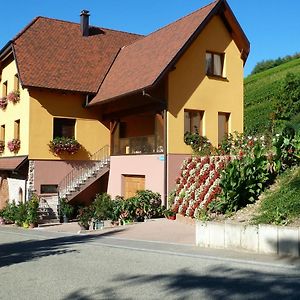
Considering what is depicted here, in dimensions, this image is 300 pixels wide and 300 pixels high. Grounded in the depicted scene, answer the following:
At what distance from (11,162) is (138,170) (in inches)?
272

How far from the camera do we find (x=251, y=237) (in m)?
10.0

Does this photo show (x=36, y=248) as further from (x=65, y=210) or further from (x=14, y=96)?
(x=14, y=96)

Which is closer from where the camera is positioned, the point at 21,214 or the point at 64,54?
the point at 21,214

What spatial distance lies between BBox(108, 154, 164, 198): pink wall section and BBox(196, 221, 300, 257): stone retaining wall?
8019 mm

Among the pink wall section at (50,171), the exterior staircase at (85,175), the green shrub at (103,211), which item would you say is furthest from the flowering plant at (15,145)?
the green shrub at (103,211)

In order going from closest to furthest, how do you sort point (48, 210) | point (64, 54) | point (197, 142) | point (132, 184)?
point (197, 142), point (132, 184), point (48, 210), point (64, 54)

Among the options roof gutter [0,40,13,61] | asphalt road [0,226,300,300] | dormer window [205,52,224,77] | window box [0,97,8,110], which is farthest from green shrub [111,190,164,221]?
window box [0,97,8,110]

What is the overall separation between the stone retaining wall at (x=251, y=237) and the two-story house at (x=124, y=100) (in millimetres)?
7877

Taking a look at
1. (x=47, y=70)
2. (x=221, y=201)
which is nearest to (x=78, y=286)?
(x=221, y=201)

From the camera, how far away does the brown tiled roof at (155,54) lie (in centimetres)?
1973

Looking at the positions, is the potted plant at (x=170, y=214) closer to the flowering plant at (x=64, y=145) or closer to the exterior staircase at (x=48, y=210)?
the exterior staircase at (x=48, y=210)

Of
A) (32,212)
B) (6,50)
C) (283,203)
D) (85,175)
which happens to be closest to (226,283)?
(283,203)

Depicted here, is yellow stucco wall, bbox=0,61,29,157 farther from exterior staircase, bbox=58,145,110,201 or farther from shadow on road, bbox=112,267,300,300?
shadow on road, bbox=112,267,300,300

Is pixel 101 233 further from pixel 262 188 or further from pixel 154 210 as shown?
pixel 262 188
